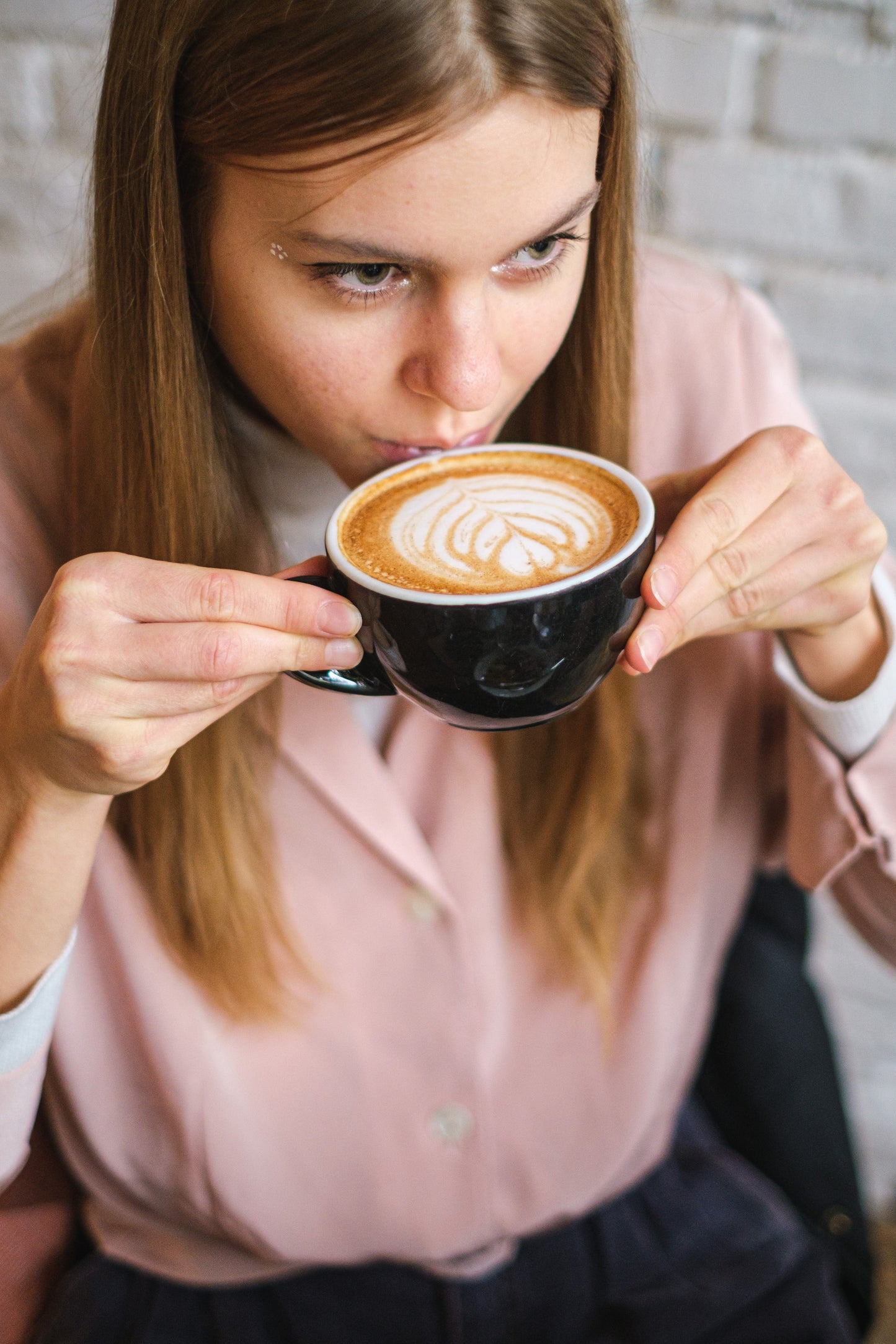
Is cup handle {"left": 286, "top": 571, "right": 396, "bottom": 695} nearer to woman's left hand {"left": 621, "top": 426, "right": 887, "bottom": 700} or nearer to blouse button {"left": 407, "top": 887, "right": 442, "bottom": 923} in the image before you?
woman's left hand {"left": 621, "top": 426, "right": 887, "bottom": 700}

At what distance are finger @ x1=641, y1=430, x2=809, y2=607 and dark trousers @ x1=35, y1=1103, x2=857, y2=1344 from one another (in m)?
0.76

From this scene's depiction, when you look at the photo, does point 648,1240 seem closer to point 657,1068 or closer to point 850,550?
point 657,1068

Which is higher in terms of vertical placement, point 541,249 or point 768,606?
point 541,249

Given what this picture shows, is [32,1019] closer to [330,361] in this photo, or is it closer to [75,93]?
[330,361]

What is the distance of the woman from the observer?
65 centimetres

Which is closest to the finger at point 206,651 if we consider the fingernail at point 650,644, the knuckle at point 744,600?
the fingernail at point 650,644

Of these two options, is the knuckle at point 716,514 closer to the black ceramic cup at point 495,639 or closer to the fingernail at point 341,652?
the black ceramic cup at point 495,639

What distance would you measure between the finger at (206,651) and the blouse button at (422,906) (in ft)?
1.46

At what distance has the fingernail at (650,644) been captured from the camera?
2.12ft

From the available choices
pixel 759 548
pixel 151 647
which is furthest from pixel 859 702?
pixel 151 647

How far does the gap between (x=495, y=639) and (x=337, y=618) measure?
97 millimetres

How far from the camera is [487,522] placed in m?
0.70

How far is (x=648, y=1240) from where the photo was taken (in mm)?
1088

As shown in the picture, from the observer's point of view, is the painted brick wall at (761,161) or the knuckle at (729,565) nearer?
the knuckle at (729,565)
